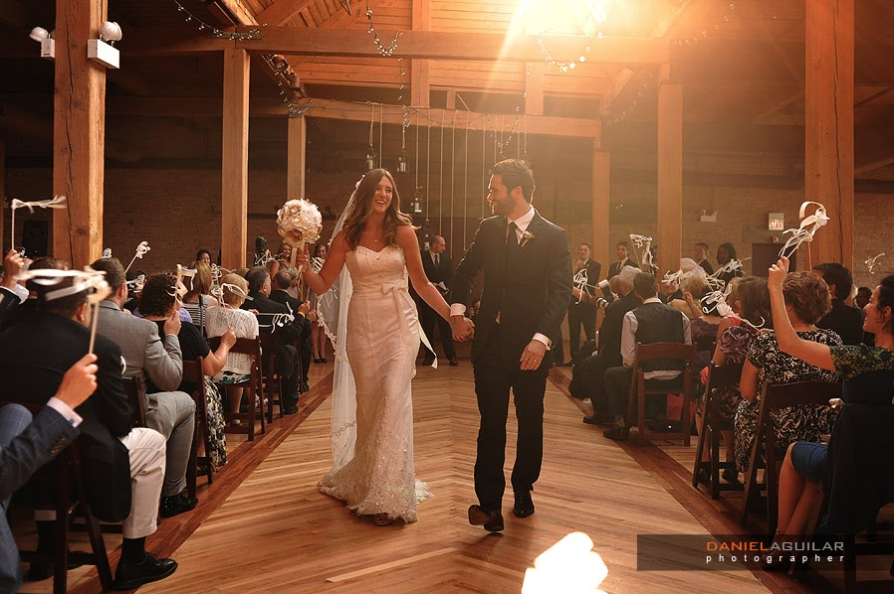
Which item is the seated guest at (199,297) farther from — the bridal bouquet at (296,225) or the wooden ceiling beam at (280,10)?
the wooden ceiling beam at (280,10)

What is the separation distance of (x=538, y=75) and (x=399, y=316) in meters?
8.43

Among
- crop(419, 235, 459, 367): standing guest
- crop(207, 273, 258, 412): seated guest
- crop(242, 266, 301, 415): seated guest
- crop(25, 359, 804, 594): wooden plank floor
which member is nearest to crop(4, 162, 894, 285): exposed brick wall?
crop(419, 235, 459, 367): standing guest

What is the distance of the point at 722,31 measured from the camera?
8.26m

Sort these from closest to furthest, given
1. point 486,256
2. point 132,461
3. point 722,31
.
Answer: point 132,461
point 486,256
point 722,31

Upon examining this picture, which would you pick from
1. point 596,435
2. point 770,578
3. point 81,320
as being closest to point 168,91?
point 596,435

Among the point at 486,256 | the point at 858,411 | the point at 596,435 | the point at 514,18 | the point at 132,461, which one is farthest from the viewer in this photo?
the point at 514,18

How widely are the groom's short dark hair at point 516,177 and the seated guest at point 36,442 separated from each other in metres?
2.17

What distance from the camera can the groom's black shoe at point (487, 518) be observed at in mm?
3576

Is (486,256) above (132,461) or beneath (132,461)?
above

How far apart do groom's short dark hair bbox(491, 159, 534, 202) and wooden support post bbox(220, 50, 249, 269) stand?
5.06 metres

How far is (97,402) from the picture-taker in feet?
8.90

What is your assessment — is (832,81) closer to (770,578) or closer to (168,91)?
(770,578)

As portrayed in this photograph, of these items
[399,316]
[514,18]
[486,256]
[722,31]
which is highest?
[514,18]

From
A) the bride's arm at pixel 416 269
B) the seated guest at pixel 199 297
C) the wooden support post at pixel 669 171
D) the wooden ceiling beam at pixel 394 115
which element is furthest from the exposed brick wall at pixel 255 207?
the bride's arm at pixel 416 269
